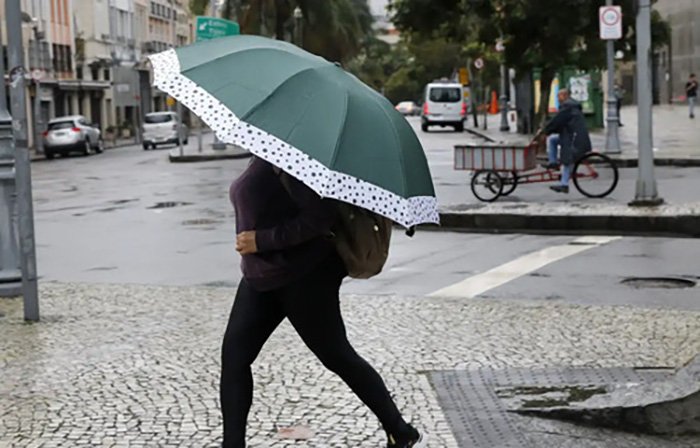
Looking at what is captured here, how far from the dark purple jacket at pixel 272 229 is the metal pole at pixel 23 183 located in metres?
4.50

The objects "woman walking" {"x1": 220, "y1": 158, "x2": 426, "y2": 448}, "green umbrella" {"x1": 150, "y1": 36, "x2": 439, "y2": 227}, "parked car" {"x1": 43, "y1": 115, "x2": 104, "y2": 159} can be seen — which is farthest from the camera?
"parked car" {"x1": 43, "y1": 115, "x2": 104, "y2": 159}

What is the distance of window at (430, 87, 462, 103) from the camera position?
55.1m

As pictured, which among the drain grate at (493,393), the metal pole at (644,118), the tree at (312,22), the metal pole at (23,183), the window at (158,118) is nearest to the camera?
the drain grate at (493,393)

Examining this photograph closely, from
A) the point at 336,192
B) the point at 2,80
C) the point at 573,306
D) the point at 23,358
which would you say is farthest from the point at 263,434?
the point at 2,80

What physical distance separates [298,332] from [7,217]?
5.78 meters

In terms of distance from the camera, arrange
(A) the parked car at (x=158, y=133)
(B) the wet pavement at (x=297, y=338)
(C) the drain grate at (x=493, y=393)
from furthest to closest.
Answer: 1. (A) the parked car at (x=158, y=133)
2. (B) the wet pavement at (x=297, y=338)
3. (C) the drain grate at (x=493, y=393)

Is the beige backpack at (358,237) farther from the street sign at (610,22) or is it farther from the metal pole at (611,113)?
the metal pole at (611,113)

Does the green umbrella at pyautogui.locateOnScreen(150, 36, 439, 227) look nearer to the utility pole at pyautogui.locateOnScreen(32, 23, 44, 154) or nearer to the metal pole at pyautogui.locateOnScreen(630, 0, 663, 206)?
the metal pole at pyautogui.locateOnScreen(630, 0, 663, 206)

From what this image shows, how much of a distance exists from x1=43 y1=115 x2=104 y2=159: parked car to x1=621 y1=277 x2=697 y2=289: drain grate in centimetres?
3724

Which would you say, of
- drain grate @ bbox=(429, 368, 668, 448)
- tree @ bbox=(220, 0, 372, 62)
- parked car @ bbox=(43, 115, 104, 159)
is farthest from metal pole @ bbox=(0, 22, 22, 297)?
tree @ bbox=(220, 0, 372, 62)

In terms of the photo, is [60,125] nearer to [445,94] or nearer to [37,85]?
[37,85]

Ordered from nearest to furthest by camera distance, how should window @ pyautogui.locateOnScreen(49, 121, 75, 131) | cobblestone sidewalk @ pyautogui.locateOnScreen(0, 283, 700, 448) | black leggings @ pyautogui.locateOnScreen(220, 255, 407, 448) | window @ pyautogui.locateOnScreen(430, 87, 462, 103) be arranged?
black leggings @ pyautogui.locateOnScreen(220, 255, 407, 448) → cobblestone sidewalk @ pyautogui.locateOnScreen(0, 283, 700, 448) → window @ pyautogui.locateOnScreen(49, 121, 75, 131) → window @ pyautogui.locateOnScreen(430, 87, 462, 103)

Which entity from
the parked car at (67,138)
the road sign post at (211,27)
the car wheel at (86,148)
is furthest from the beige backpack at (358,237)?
the car wheel at (86,148)

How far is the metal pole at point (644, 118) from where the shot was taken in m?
15.3
